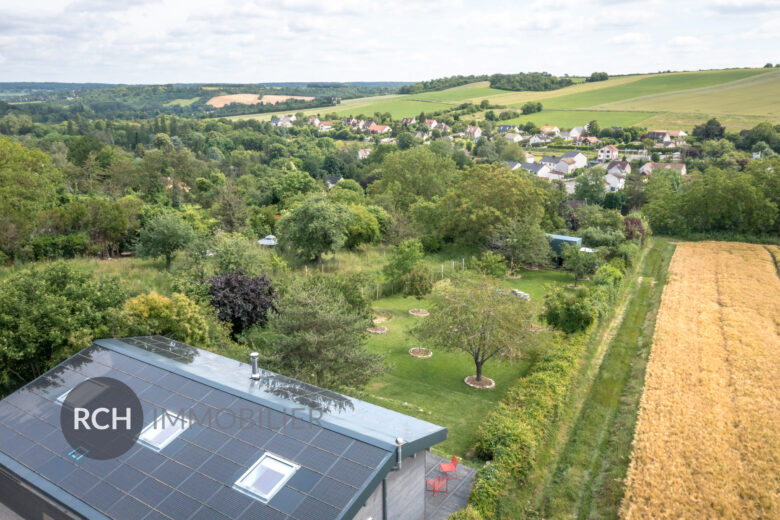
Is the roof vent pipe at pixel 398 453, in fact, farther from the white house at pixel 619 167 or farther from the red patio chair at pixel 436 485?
the white house at pixel 619 167

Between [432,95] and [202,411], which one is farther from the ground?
[432,95]

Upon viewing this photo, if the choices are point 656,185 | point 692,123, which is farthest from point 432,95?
point 656,185

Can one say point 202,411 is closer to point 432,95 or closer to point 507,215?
point 507,215

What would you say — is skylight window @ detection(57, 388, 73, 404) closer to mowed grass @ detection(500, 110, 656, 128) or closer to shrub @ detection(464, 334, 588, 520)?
shrub @ detection(464, 334, 588, 520)

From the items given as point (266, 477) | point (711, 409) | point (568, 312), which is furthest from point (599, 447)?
point (266, 477)

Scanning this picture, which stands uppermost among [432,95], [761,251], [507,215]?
[432,95]
